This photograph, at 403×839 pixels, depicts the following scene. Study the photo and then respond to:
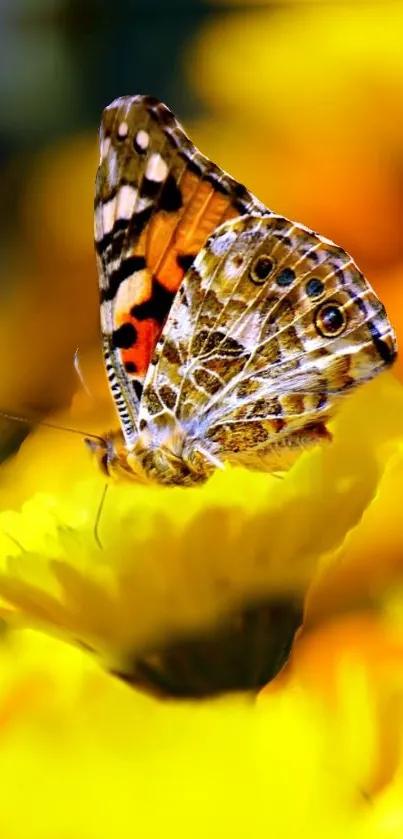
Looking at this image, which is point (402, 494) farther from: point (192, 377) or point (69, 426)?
point (69, 426)

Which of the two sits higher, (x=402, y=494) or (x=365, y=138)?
(x=365, y=138)

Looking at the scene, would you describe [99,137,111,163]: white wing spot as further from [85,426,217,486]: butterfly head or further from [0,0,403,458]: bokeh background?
[85,426,217,486]: butterfly head

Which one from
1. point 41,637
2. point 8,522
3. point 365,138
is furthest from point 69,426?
point 365,138

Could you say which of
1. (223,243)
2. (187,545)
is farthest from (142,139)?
(187,545)

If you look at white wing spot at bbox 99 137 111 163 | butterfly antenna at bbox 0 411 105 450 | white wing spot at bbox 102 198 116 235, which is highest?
white wing spot at bbox 99 137 111 163

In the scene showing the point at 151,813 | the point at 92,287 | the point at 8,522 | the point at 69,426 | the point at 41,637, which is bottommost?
the point at 151,813

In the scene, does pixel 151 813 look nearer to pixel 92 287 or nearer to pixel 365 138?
pixel 92 287

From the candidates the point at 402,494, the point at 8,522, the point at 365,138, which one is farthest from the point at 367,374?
the point at 8,522

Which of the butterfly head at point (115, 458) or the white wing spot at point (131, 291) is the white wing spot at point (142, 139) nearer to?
the white wing spot at point (131, 291)

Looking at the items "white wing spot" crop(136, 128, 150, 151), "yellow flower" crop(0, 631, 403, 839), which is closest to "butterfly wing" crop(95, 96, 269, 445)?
"white wing spot" crop(136, 128, 150, 151)
